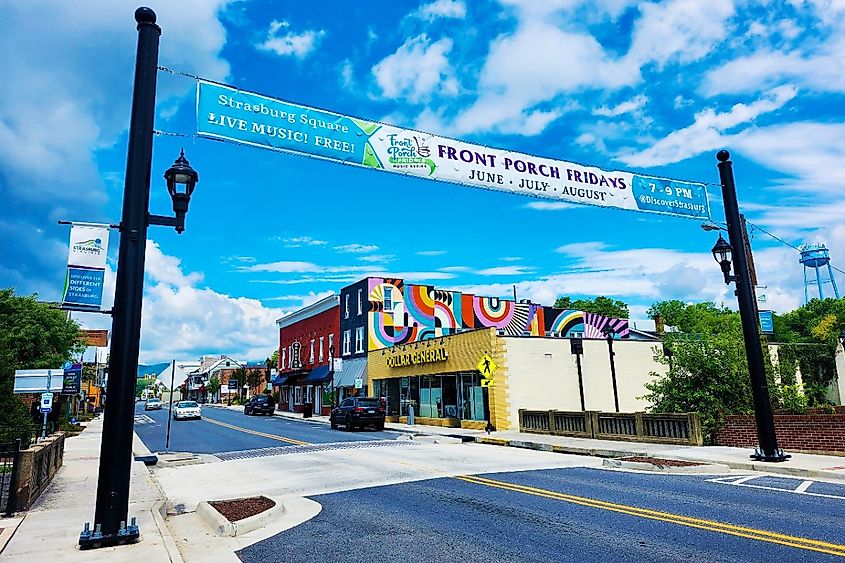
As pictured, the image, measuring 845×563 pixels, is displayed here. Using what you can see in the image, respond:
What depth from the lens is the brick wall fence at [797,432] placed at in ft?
47.9

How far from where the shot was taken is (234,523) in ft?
27.5

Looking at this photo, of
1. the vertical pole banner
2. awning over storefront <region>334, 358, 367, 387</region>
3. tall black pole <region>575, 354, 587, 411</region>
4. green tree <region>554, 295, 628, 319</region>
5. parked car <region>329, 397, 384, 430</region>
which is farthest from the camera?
green tree <region>554, 295, 628, 319</region>

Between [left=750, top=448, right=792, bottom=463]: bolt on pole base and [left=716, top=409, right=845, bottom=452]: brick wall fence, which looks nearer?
[left=750, top=448, right=792, bottom=463]: bolt on pole base

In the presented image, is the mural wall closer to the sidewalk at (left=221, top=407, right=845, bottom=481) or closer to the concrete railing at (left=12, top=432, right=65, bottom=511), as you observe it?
the sidewalk at (left=221, top=407, right=845, bottom=481)

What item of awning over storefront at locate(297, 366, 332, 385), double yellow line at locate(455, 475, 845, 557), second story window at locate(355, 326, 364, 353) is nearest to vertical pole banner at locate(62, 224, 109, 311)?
double yellow line at locate(455, 475, 845, 557)

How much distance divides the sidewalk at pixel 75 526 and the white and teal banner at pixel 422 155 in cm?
571

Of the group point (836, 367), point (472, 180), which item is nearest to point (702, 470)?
point (472, 180)

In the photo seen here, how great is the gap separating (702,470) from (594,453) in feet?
16.7

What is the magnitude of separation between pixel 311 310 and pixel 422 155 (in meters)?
45.2

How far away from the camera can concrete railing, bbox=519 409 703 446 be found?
61.1 ft

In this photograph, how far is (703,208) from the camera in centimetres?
1595

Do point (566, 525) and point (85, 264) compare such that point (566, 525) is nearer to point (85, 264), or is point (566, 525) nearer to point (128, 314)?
point (128, 314)

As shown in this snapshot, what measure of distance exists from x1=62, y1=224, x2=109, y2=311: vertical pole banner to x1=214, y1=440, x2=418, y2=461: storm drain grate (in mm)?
11911

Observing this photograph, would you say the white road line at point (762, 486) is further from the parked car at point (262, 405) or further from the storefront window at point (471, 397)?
the parked car at point (262, 405)
